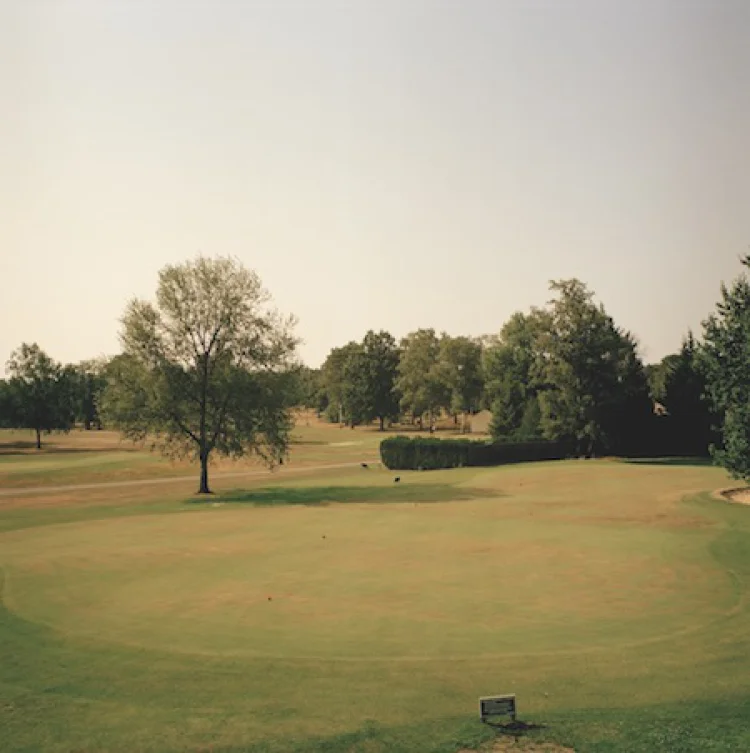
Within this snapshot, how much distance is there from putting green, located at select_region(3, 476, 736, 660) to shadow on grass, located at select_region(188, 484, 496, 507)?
9124 mm

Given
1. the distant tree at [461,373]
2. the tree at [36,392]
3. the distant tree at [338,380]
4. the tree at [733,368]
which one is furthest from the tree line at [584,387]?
the distant tree at [338,380]

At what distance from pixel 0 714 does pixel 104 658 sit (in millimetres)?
2863

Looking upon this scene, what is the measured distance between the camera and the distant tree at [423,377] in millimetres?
139125

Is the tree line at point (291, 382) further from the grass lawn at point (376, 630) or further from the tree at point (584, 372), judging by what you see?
the grass lawn at point (376, 630)

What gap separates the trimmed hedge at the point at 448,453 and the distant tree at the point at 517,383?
466 centimetres

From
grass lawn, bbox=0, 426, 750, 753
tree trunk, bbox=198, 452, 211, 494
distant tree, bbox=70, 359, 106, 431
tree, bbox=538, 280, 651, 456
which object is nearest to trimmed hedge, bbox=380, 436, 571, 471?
tree, bbox=538, 280, 651, 456

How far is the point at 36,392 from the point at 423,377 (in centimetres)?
6875

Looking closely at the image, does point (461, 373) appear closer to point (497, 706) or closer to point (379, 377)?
point (379, 377)

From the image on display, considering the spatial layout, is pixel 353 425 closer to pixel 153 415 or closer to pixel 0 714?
pixel 153 415

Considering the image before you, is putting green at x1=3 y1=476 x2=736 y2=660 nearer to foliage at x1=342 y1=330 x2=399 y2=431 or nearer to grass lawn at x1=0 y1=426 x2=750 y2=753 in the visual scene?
grass lawn at x1=0 y1=426 x2=750 y2=753

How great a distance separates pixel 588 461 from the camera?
69.1 meters

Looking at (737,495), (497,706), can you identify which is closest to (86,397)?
(737,495)

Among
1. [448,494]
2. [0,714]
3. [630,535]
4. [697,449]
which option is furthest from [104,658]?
[697,449]

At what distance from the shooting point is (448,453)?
225 ft
